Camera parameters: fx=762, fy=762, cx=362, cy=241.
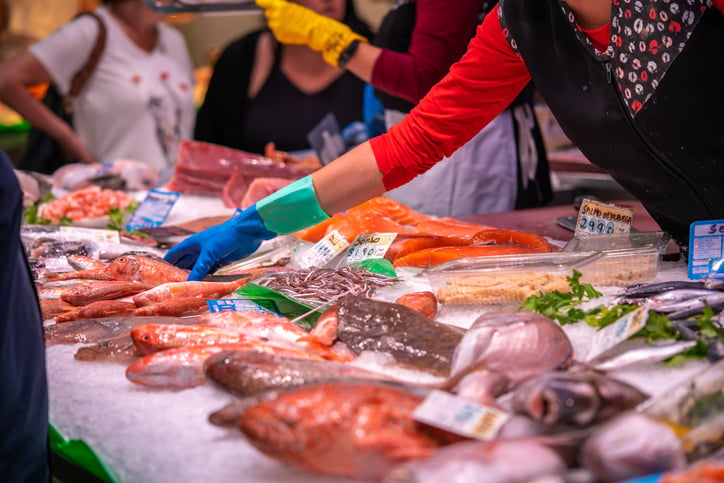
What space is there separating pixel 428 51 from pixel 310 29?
776mm

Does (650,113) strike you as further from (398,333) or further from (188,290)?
(188,290)

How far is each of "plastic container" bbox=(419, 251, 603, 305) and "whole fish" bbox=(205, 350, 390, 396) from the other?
581 mm

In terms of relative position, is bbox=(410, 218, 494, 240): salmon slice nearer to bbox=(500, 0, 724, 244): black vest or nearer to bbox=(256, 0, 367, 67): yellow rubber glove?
bbox=(500, 0, 724, 244): black vest

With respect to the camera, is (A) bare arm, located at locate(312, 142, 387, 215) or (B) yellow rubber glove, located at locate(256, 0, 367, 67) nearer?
(A) bare arm, located at locate(312, 142, 387, 215)

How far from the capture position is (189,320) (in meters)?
2.05

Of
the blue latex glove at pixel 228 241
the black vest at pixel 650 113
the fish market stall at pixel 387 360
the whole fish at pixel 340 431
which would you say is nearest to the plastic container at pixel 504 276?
the fish market stall at pixel 387 360

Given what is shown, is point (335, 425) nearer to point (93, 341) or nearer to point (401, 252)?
point (93, 341)

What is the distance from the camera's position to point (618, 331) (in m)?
1.65

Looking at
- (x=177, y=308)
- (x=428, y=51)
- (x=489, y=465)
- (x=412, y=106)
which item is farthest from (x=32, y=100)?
(x=489, y=465)

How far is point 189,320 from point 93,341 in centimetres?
25

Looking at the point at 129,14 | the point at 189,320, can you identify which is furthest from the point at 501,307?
the point at 129,14

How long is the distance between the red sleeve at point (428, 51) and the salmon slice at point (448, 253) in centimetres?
110

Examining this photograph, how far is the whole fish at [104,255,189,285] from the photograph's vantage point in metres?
2.51

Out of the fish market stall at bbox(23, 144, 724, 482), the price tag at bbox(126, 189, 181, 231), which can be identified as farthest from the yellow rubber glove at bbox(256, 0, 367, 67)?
the fish market stall at bbox(23, 144, 724, 482)
